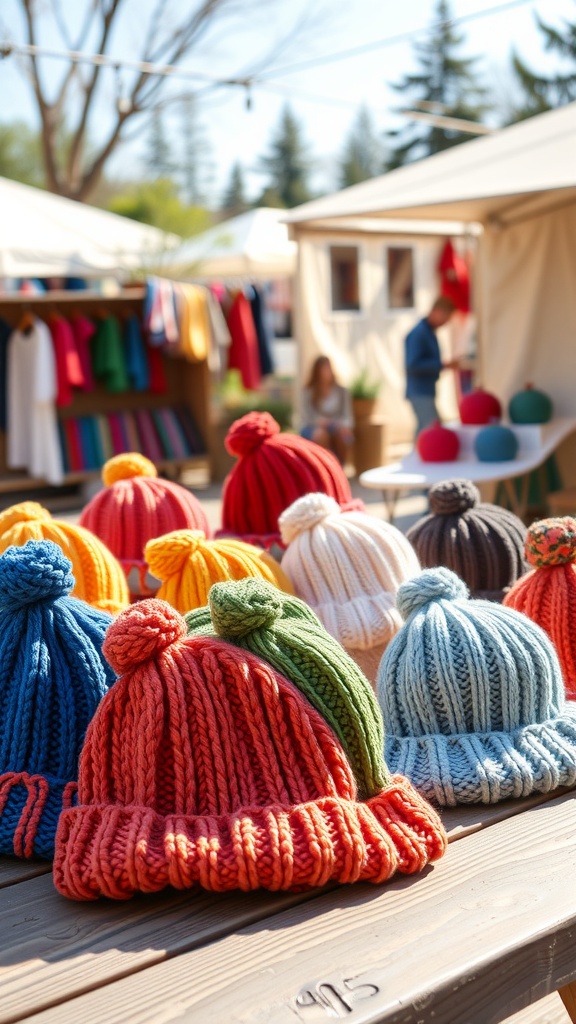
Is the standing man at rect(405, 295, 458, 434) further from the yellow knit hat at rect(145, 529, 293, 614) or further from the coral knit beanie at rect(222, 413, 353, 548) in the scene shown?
the yellow knit hat at rect(145, 529, 293, 614)

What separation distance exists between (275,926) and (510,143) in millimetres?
5479

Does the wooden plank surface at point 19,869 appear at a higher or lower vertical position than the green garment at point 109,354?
lower

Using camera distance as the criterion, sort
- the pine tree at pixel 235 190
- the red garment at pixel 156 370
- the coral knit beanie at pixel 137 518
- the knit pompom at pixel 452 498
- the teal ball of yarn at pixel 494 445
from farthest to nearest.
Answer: the pine tree at pixel 235 190, the red garment at pixel 156 370, the teal ball of yarn at pixel 494 445, the coral knit beanie at pixel 137 518, the knit pompom at pixel 452 498

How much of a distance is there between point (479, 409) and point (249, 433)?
11.0 ft

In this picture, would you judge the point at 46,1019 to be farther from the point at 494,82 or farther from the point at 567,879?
the point at 494,82

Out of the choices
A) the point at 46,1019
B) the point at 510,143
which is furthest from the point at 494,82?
the point at 46,1019

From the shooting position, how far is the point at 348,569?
1.72m

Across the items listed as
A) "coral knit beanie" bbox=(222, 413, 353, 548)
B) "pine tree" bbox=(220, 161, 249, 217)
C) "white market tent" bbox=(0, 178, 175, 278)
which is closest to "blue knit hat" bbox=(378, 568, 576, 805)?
"coral knit beanie" bbox=(222, 413, 353, 548)

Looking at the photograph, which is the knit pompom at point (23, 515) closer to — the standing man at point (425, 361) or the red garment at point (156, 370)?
the standing man at point (425, 361)

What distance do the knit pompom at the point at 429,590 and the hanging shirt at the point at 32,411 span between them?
570 centimetres

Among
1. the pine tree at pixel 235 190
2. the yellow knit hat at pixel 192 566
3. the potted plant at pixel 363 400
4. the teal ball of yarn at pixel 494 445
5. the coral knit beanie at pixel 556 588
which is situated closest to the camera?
the coral knit beanie at pixel 556 588

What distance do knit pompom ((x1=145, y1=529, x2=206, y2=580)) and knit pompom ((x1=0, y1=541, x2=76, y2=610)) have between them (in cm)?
36

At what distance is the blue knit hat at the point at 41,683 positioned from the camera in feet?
3.96

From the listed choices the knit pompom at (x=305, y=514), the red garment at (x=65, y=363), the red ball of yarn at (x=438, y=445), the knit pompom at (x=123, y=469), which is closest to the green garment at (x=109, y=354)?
the red garment at (x=65, y=363)
